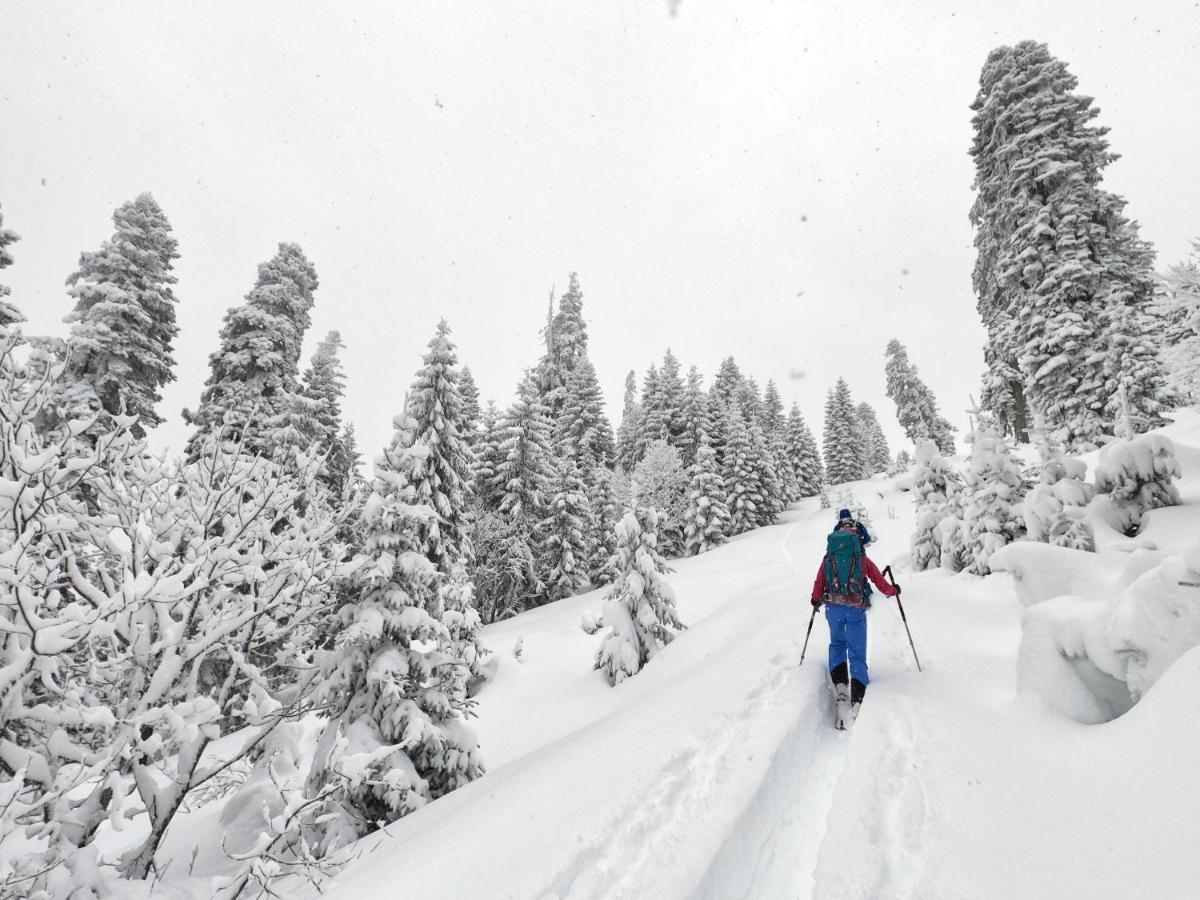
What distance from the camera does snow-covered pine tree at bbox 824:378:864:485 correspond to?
58281mm

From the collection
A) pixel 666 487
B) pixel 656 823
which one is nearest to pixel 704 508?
pixel 666 487

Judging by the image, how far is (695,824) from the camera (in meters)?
3.47

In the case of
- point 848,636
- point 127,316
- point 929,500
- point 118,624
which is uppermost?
point 127,316

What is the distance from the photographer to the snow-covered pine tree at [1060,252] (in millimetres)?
14258

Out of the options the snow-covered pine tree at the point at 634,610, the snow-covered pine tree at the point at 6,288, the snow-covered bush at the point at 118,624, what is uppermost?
the snow-covered pine tree at the point at 6,288

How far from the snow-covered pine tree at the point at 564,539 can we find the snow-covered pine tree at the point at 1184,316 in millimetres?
24262

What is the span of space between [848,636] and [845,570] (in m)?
0.75

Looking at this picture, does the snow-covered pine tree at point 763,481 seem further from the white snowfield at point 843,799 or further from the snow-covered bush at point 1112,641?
the snow-covered bush at point 1112,641

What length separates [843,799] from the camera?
375cm

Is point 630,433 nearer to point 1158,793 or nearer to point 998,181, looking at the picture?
point 998,181

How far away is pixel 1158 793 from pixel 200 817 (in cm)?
1129

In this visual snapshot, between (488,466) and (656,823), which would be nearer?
(656,823)

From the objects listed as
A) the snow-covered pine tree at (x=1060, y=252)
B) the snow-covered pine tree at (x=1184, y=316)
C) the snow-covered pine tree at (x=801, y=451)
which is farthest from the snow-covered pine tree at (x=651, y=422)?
the snow-covered pine tree at (x=1184, y=316)

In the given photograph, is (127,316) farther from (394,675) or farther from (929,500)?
(929,500)
